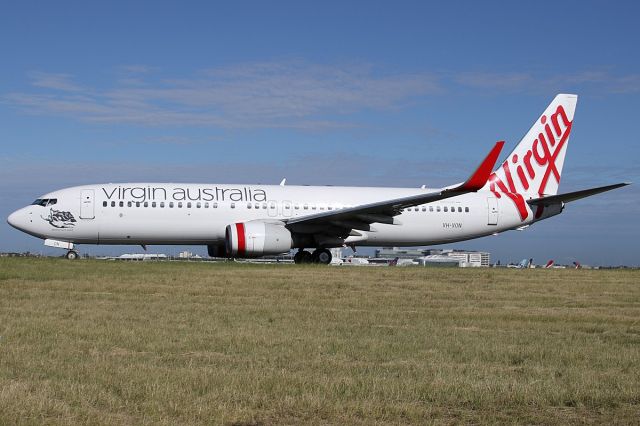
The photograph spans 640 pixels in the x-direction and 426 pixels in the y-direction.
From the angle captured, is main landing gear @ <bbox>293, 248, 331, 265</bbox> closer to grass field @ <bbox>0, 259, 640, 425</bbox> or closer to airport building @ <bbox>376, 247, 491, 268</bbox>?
grass field @ <bbox>0, 259, 640, 425</bbox>

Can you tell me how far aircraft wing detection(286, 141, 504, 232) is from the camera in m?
28.3

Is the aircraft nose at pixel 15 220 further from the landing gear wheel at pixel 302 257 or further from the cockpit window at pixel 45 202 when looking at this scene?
the landing gear wheel at pixel 302 257

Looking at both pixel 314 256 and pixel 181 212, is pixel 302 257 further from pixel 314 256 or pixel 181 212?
pixel 181 212

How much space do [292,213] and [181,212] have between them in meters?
4.47

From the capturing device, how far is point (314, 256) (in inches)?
1276

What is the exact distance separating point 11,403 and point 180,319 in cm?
599

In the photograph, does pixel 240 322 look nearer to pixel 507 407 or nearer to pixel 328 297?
pixel 328 297

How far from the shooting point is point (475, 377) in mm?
8203

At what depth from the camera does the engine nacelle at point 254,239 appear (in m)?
28.7

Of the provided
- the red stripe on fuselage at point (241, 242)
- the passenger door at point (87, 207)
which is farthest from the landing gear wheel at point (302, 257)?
the passenger door at point (87, 207)

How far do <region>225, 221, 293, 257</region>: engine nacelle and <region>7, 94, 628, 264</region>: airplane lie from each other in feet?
0.12

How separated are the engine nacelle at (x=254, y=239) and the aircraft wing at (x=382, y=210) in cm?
137

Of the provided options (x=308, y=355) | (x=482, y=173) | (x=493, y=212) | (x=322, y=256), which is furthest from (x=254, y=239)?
(x=308, y=355)

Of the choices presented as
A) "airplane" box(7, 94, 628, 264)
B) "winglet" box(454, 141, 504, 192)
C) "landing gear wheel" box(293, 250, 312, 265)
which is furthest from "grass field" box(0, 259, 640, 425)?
"landing gear wheel" box(293, 250, 312, 265)
